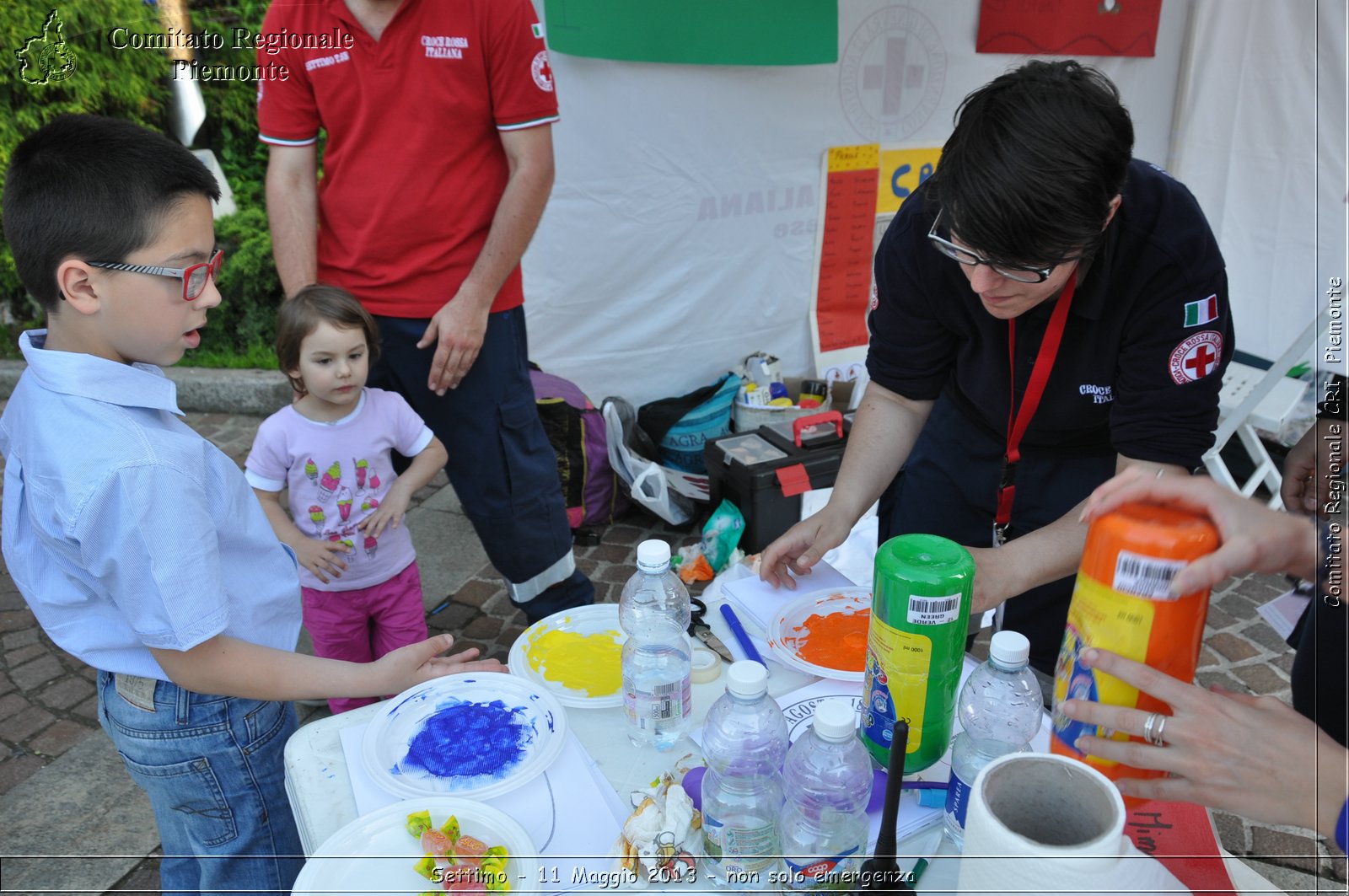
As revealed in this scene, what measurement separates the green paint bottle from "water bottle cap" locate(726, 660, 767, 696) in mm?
209

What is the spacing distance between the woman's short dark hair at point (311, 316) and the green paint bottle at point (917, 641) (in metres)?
1.85

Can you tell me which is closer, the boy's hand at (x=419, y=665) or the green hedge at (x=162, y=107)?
the boy's hand at (x=419, y=665)

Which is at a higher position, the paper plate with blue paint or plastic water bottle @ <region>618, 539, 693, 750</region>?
plastic water bottle @ <region>618, 539, 693, 750</region>

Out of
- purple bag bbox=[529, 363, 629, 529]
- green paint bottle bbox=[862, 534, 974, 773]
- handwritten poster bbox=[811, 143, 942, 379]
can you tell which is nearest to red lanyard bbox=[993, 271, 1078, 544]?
green paint bottle bbox=[862, 534, 974, 773]

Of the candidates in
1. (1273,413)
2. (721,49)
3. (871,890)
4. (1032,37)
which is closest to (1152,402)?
(871,890)

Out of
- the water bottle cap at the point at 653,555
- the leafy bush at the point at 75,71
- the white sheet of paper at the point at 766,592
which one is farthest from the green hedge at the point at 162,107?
the water bottle cap at the point at 653,555

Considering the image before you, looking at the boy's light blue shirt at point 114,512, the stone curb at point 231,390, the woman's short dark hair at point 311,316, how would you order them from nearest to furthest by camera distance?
the boy's light blue shirt at point 114,512, the woman's short dark hair at point 311,316, the stone curb at point 231,390

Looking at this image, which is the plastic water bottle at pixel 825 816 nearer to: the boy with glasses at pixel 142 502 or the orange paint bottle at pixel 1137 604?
the orange paint bottle at pixel 1137 604

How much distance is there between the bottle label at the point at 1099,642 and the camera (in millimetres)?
1024

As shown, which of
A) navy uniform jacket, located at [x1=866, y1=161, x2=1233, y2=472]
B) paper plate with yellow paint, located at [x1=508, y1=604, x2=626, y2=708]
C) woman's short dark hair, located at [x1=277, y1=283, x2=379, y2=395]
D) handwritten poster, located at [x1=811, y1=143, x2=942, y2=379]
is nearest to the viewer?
paper plate with yellow paint, located at [x1=508, y1=604, x2=626, y2=708]

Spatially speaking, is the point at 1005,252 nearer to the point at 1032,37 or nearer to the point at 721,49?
the point at 721,49

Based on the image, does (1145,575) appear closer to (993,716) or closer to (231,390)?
(993,716)

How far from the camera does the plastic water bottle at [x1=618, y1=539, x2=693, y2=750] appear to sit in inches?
57.3

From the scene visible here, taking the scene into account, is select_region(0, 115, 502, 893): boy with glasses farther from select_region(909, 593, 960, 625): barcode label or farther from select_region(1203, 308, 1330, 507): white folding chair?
select_region(1203, 308, 1330, 507): white folding chair
